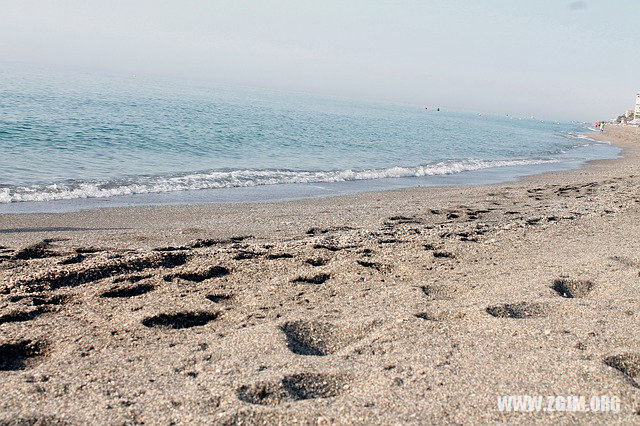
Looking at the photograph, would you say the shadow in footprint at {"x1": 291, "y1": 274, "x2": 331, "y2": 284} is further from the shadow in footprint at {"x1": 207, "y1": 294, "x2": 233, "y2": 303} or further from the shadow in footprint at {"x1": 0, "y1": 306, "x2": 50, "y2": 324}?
the shadow in footprint at {"x1": 0, "y1": 306, "x2": 50, "y2": 324}

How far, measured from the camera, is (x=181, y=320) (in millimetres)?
4180

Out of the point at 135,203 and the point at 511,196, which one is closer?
the point at 135,203

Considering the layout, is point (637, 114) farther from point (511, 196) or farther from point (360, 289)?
point (360, 289)

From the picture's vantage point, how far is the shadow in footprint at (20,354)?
3.37 meters

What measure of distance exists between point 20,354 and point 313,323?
80.3 inches

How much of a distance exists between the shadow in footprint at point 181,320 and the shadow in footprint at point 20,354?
2.45ft

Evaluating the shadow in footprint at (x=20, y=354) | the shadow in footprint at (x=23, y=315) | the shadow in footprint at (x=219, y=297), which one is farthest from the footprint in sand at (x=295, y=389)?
the shadow in footprint at (x=23, y=315)

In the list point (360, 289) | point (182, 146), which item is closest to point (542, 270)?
point (360, 289)

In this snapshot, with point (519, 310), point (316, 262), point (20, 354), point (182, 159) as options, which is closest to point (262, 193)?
point (182, 159)

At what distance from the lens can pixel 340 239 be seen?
6.86m

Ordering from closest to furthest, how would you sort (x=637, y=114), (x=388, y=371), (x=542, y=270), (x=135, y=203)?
(x=388, y=371)
(x=542, y=270)
(x=135, y=203)
(x=637, y=114)

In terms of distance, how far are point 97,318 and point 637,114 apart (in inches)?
5818

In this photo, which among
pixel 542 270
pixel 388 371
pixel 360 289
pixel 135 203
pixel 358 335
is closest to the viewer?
pixel 388 371

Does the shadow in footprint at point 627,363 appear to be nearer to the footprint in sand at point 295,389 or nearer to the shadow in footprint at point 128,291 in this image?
the footprint in sand at point 295,389
